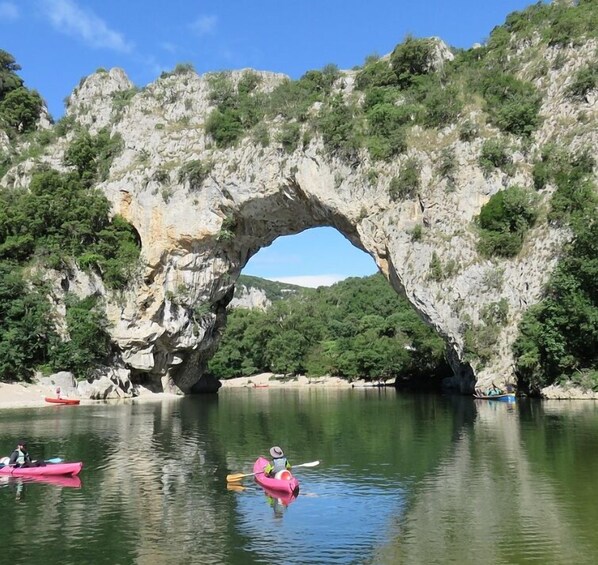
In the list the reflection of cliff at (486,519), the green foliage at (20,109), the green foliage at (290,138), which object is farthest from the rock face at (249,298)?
the reflection of cliff at (486,519)

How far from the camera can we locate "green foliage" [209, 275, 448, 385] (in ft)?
227

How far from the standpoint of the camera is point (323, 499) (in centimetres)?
1295

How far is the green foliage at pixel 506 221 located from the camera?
38.4 m

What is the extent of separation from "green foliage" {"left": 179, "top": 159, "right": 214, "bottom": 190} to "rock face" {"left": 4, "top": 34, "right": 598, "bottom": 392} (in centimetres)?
30

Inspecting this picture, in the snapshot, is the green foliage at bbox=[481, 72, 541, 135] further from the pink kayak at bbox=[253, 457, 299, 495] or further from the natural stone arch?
the pink kayak at bbox=[253, 457, 299, 495]

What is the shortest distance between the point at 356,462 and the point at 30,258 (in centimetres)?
3760

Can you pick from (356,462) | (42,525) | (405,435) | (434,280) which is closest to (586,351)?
(434,280)

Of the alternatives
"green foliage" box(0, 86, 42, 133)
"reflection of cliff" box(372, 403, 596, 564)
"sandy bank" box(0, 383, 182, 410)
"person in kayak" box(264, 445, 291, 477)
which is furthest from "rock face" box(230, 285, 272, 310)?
"reflection of cliff" box(372, 403, 596, 564)

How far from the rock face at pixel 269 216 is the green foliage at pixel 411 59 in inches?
151

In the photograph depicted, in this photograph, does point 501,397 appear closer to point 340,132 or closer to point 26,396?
point 340,132

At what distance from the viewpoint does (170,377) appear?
5209cm

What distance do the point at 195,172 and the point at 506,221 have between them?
22.4 m

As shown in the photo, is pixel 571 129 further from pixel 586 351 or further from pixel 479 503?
pixel 479 503

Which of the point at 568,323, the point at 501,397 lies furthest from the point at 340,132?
the point at 501,397
